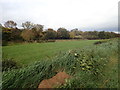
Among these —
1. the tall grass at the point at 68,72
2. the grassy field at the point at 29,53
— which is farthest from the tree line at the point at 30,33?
the tall grass at the point at 68,72

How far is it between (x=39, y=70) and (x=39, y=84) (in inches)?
20.6

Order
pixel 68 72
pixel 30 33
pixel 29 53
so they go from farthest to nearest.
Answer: pixel 30 33 < pixel 29 53 < pixel 68 72

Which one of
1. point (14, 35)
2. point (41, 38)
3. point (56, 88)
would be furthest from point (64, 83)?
point (41, 38)

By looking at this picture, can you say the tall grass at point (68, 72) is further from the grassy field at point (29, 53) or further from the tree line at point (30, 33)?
the tree line at point (30, 33)

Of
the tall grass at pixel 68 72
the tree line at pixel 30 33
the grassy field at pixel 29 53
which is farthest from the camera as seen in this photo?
the tree line at pixel 30 33

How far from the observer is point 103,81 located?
8.77 feet

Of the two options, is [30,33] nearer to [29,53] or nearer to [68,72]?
[29,53]

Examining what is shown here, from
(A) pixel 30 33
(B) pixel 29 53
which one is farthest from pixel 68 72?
(A) pixel 30 33

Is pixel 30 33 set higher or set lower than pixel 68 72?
higher

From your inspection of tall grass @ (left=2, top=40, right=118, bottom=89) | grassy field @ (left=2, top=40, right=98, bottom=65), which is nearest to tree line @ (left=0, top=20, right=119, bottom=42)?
grassy field @ (left=2, top=40, right=98, bottom=65)

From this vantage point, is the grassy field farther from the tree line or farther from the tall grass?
the tree line

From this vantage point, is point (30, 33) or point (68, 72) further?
point (30, 33)

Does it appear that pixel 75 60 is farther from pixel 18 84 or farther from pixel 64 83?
pixel 18 84

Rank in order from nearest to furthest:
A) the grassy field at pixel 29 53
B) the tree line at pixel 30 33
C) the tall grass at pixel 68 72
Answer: the tall grass at pixel 68 72
the grassy field at pixel 29 53
the tree line at pixel 30 33
